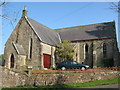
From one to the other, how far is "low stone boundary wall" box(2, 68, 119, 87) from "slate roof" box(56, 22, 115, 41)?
16707 millimetres

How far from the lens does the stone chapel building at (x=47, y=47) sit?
29.5 meters

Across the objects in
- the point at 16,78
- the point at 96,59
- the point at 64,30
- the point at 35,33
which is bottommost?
the point at 16,78

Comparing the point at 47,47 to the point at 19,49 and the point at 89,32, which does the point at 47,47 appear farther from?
the point at 89,32

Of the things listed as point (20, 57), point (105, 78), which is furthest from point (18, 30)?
point (105, 78)

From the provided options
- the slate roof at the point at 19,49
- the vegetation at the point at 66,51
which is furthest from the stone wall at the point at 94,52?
the slate roof at the point at 19,49

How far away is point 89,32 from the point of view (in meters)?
35.9

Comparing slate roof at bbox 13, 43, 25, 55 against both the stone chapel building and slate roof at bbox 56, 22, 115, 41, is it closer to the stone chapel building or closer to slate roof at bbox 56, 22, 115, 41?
the stone chapel building

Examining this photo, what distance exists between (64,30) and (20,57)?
1654 centimetres

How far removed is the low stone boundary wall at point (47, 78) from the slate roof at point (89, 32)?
16707 millimetres

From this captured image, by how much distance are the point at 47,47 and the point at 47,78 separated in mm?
14264

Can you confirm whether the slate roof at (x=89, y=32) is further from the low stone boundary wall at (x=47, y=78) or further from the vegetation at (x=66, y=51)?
the low stone boundary wall at (x=47, y=78)

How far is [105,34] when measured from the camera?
3325 centimetres

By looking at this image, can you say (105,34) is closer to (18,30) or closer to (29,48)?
(29,48)

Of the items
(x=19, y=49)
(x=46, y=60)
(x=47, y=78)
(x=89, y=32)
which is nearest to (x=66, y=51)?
(x=46, y=60)
